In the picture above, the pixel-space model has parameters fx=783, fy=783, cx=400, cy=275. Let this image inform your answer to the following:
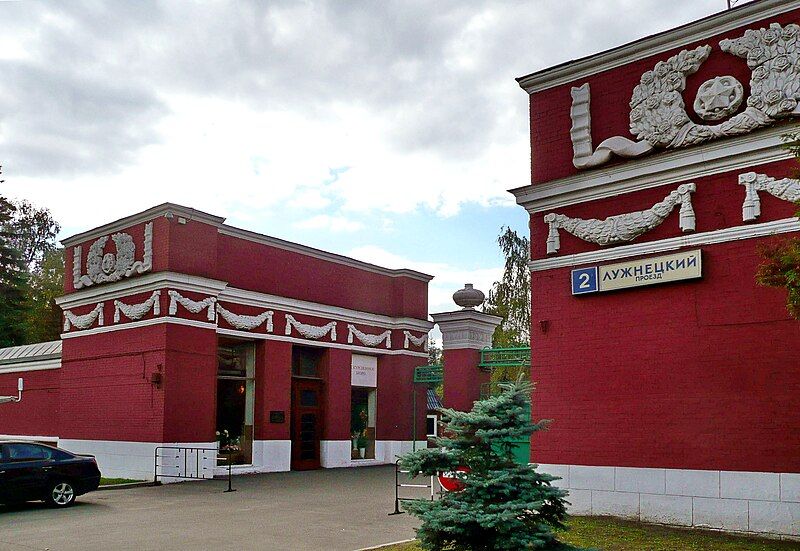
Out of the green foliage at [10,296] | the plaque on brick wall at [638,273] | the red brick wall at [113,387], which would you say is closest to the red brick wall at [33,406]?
the red brick wall at [113,387]

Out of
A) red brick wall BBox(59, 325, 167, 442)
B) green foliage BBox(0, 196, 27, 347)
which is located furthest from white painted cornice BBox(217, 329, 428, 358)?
green foliage BBox(0, 196, 27, 347)

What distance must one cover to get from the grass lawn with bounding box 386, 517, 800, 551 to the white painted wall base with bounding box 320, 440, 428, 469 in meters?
13.6

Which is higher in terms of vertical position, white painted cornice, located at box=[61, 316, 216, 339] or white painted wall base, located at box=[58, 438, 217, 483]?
white painted cornice, located at box=[61, 316, 216, 339]

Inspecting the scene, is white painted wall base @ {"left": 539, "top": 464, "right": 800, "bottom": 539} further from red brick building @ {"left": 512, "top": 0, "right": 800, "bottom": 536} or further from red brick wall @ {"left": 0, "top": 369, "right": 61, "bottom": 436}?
red brick wall @ {"left": 0, "top": 369, "right": 61, "bottom": 436}

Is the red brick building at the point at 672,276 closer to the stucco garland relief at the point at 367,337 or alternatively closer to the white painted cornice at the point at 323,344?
the white painted cornice at the point at 323,344

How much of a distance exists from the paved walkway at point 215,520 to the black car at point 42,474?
1.01ft

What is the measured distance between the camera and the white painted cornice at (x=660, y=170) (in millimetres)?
11227

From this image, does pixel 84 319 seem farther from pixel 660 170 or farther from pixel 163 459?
pixel 660 170

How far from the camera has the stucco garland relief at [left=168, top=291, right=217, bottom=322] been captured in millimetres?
20156

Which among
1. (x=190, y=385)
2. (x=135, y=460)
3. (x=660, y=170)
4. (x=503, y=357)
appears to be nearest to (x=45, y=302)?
(x=135, y=460)

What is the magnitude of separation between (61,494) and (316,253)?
12.2 meters

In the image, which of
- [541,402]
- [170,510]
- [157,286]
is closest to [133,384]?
[157,286]

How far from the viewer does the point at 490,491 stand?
24.8ft

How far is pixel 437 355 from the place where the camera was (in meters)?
59.0
